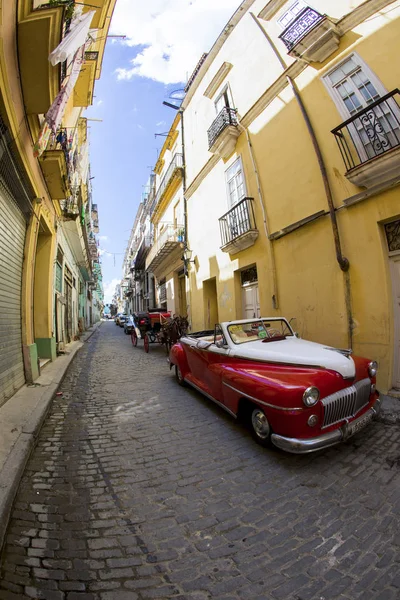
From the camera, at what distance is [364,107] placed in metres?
5.12

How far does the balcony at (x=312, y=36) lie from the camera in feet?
17.7

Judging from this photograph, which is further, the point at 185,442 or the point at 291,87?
the point at 291,87

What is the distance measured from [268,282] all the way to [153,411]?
4.42 metres

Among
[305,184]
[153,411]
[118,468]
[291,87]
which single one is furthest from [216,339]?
[291,87]

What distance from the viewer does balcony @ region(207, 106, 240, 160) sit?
27.3 feet

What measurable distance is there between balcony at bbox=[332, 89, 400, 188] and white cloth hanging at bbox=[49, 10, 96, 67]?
4455 millimetres

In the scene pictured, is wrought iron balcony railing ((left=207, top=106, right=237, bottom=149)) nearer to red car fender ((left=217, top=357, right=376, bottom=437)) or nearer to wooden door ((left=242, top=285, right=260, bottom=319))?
wooden door ((left=242, top=285, right=260, bottom=319))

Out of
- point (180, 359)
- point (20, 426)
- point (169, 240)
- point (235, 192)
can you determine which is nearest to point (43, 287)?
point (180, 359)

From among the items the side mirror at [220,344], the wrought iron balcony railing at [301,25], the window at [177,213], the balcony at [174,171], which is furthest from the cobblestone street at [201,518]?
the balcony at [174,171]

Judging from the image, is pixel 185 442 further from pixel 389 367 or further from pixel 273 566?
pixel 389 367

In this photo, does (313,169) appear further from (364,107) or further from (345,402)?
(345,402)

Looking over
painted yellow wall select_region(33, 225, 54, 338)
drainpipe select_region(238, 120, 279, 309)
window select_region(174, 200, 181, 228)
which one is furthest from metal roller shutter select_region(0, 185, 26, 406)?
window select_region(174, 200, 181, 228)

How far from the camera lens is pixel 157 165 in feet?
57.3

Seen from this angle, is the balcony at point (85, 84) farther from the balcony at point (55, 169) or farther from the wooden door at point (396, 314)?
the wooden door at point (396, 314)
